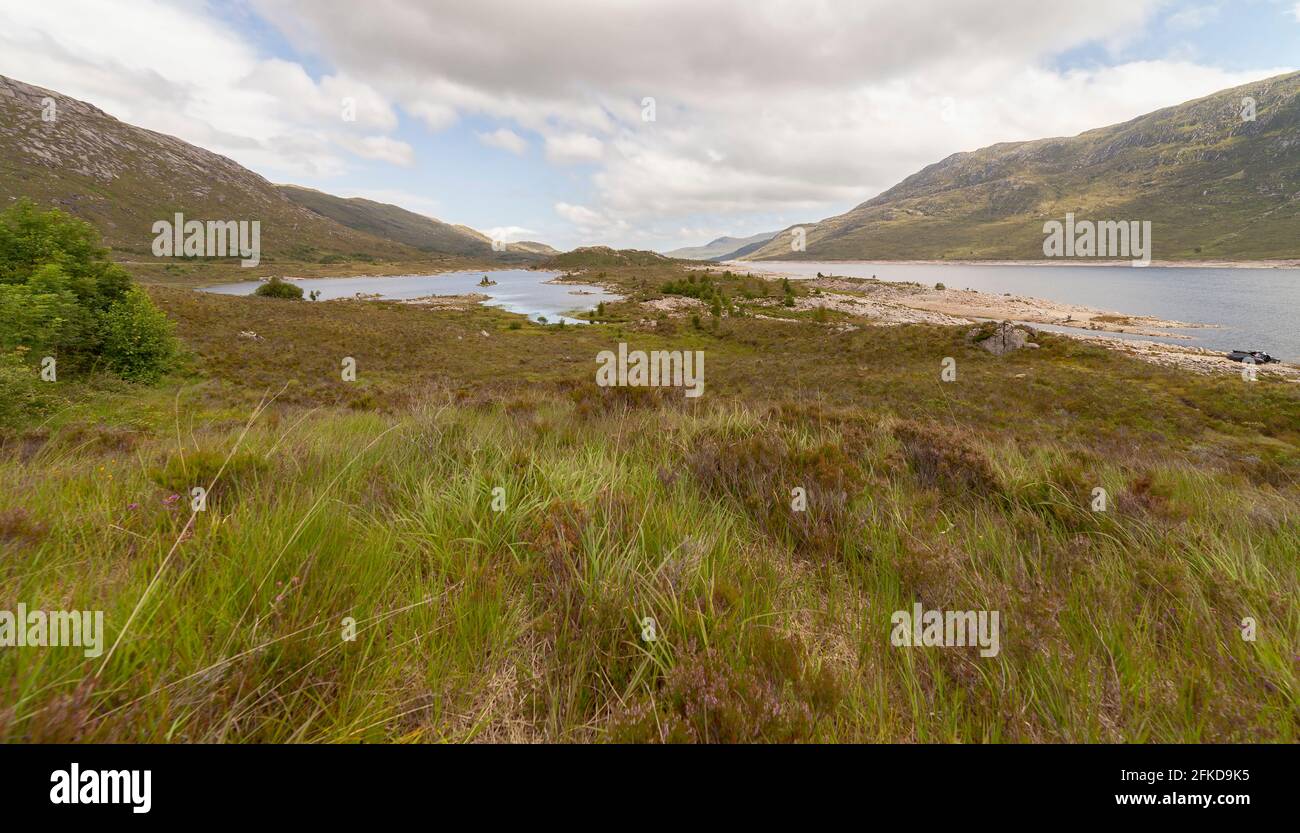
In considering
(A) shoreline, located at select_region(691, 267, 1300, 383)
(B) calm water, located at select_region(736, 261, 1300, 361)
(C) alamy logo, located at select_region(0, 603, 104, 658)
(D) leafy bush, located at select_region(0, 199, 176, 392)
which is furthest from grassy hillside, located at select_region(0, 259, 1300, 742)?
(B) calm water, located at select_region(736, 261, 1300, 361)

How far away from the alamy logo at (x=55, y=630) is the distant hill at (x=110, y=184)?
161 m

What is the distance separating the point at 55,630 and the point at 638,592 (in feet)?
6.63

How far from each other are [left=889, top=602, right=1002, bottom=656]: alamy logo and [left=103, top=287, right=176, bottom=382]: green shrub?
2267 centimetres

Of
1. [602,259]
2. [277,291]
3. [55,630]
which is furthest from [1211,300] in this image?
[602,259]

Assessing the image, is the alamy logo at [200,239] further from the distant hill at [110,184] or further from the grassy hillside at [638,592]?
the distant hill at [110,184]

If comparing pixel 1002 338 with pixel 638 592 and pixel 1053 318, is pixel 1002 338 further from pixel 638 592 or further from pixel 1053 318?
pixel 638 592

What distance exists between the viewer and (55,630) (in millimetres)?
1565

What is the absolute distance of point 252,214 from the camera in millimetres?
191500

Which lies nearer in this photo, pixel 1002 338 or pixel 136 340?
pixel 136 340

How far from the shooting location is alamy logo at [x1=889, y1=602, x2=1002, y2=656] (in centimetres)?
217
